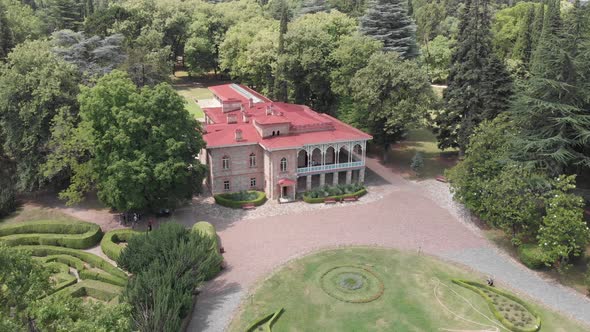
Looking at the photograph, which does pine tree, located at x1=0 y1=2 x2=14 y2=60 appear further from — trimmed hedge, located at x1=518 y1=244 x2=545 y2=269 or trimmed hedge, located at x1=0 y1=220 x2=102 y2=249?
trimmed hedge, located at x1=518 y1=244 x2=545 y2=269

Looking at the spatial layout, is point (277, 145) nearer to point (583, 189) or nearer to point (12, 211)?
point (12, 211)

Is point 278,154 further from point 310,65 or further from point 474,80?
point 474,80

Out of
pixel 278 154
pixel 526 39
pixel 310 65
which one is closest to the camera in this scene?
pixel 278 154

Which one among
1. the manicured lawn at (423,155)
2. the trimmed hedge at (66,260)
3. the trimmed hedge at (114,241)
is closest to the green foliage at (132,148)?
the trimmed hedge at (114,241)

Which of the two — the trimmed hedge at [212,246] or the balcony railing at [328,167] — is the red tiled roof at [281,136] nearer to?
the balcony railing at [328,167]

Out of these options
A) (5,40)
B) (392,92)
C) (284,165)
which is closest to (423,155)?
(392,92)

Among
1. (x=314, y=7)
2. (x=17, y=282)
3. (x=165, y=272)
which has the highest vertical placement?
(x=314, y=7)
